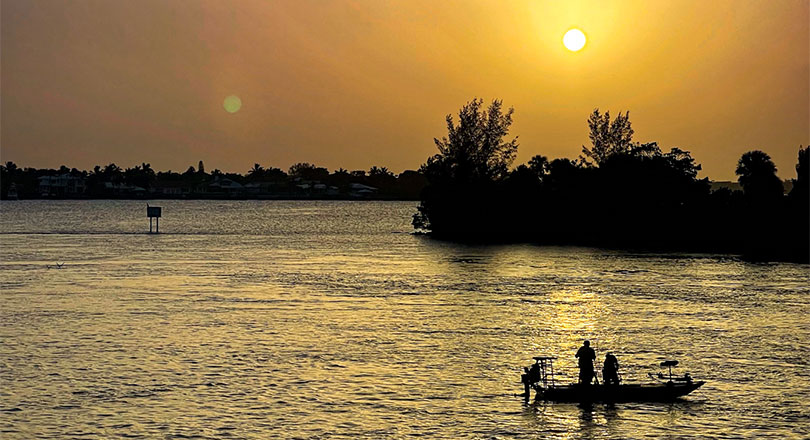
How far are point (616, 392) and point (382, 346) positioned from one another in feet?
60.7

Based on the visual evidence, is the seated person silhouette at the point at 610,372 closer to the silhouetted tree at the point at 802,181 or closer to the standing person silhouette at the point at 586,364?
the standing person silhouette at the point at 586,364

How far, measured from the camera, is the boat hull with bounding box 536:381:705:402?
46031 mm

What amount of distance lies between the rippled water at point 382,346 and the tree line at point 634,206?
29.8 meters

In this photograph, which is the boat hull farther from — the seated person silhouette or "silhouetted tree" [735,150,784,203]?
"silhouetted tree" [735,150,784,203]

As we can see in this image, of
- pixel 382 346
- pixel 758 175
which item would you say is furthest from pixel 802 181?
pixel 382 346

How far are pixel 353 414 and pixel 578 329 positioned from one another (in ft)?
92.4

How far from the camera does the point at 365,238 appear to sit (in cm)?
19562

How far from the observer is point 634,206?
170m

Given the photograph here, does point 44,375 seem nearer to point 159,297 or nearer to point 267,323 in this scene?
point 267,323

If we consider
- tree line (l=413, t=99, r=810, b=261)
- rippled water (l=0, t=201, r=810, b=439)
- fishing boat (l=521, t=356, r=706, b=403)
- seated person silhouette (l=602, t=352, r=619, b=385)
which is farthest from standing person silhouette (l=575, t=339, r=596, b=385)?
tree line (l=413, t=99, r=810, b=261)

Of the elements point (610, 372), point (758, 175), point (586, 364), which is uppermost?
point (758, 175)

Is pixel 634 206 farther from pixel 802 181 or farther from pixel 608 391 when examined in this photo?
pixel 608 391

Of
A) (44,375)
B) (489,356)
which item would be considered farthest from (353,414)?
(44,375)

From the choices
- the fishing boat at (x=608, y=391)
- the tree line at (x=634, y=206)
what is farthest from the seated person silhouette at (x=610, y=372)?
the tree line at (x=634, y=206)
